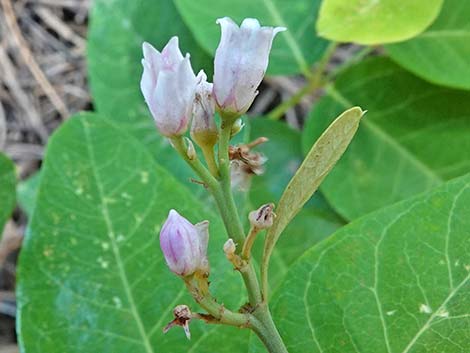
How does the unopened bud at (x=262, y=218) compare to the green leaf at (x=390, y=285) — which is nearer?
the unopened bud at (x=262, y=218)

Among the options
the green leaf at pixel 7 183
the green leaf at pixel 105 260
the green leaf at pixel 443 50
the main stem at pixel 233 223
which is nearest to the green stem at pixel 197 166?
the main stem at pixel 233 223

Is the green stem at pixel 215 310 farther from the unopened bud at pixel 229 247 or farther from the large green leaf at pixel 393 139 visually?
the large green leaf at pixel 393 139

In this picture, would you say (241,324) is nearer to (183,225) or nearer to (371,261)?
(183,225)

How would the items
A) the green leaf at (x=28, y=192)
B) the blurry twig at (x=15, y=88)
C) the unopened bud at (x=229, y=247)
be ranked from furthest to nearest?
the blurry twig at (x=15, y=88)
the green leaf at (x=28, y=192)
the unopened bud at (x=229, y=247)

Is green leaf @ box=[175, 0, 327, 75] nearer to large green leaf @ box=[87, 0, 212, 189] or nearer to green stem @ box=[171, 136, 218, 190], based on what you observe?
large green leaf @ box=[87, 0, 212, 189]

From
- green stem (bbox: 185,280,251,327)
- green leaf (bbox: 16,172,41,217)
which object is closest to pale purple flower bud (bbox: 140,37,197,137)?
green stem (bbox: 185,280,251,327)

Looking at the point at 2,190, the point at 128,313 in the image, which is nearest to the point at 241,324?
the point at 128,313
